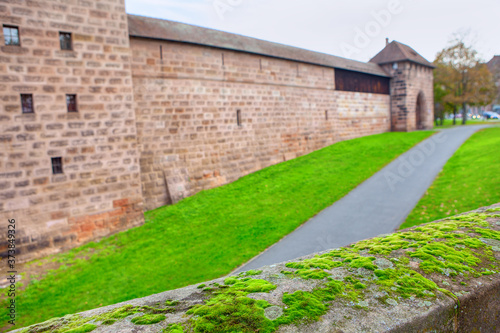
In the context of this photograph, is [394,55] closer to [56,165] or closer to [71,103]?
[71,103]

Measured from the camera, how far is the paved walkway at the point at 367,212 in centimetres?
934

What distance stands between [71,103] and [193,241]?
560 centimetres

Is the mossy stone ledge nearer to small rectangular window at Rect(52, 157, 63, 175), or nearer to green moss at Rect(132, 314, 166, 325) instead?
green moss at Rect(132, 314, 166, 325)

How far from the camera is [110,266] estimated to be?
9.16 metres

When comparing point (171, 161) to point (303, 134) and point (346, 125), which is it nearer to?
point (303, 134)

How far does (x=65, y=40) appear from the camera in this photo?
10.1 meters

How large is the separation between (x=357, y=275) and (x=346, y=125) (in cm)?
2217

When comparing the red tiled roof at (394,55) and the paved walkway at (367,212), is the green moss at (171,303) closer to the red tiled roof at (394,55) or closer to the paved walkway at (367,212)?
the paved walkway at (367,212)

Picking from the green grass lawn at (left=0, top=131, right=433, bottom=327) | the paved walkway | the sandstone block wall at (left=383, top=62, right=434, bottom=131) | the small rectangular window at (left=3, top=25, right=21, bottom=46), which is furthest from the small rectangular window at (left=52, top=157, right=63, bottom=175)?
the sandstone block wall at (left=383, top=62, right=434, bottom=131)

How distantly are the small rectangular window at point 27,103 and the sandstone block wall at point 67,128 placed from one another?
0.12 m

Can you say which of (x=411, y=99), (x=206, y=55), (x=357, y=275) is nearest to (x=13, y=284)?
(x=357, y=275)

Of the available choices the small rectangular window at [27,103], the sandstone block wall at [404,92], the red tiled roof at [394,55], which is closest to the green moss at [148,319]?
the small rectangular window at [27,103]

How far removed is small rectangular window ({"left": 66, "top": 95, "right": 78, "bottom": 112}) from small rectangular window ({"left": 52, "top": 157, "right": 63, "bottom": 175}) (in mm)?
1529

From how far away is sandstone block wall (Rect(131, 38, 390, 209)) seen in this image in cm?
1300
